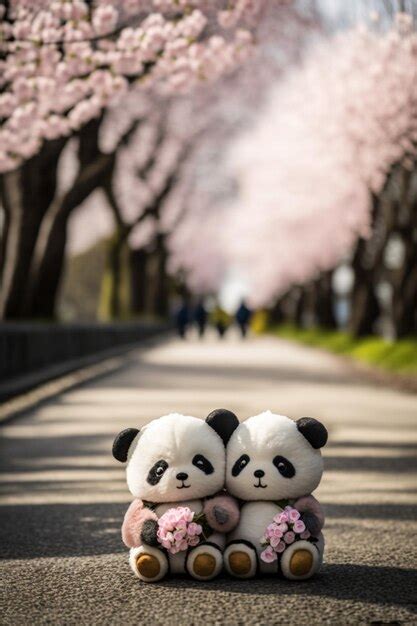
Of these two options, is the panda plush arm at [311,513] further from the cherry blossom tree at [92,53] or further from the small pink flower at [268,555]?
the cherry blossom tree at [92,53]

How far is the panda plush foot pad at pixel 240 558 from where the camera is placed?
4750mm

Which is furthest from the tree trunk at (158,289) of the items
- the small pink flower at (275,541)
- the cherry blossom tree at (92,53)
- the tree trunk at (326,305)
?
the small pink flower at (275,541)

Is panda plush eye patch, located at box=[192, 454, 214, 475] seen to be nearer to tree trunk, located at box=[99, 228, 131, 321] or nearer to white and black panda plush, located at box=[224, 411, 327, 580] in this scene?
white and black panda plush, located at box=[224, 411, 327, 580]

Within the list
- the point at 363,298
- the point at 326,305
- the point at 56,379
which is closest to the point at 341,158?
the point at 363,298

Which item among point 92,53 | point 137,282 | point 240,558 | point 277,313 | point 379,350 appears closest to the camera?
point 240,558

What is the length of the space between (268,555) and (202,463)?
1.66 feet

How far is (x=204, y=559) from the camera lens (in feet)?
15.6

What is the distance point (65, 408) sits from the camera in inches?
552

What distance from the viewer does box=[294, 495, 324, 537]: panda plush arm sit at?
4.73 metres

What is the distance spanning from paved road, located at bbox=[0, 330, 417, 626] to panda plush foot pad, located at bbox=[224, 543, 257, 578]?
64 millimetres

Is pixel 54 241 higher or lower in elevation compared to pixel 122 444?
higher

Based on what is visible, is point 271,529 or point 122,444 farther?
point 122,444

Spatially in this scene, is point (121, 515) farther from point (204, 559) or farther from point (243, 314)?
point (243, 314)

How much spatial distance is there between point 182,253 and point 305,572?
7142 centimetres
